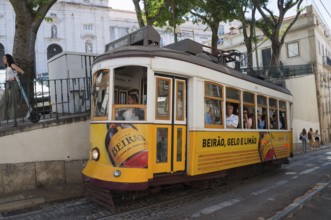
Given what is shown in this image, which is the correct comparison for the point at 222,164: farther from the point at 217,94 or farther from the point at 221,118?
the point at 217,94

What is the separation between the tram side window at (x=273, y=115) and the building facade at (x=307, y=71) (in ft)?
50.2

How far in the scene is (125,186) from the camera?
5.80 metres

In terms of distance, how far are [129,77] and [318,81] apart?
26.2 metres

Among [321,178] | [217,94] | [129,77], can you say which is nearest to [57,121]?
[129,77]

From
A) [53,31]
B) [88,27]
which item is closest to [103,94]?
[53,31]

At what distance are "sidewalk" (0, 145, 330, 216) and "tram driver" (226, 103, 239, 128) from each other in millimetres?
3648

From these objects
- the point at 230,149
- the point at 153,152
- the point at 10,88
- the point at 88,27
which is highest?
the point at 88,27

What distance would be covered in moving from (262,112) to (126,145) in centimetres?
498

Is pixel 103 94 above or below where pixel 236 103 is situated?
above

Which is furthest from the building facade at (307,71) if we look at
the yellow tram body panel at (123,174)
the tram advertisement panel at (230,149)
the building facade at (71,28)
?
the yellow tram body panel at (123,174)

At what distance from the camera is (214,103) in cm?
741

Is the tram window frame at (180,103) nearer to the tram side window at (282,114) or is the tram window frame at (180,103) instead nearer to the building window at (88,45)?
the tram side window at (282,114)

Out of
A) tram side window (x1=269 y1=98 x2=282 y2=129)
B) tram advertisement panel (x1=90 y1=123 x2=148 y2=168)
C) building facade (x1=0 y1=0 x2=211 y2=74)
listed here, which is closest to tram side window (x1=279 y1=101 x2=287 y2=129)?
tram side window (x1=269 y1=98 x2=282 y2=129)

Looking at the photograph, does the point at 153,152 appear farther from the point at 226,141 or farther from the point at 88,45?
the point at 88,45
